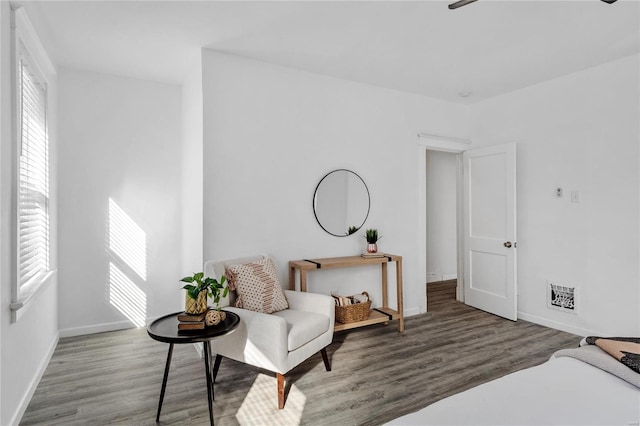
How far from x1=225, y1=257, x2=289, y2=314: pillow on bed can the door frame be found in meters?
2.16

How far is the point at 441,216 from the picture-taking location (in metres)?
6.45

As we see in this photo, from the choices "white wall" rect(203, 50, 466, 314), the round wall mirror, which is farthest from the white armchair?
the round wall mirror

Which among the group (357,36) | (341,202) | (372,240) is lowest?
(372,240)

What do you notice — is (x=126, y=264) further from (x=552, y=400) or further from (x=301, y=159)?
(x=552, y=400)

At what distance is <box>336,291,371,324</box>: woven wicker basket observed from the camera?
3.38 m

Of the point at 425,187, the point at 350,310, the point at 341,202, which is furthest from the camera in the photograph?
the point at 425,187

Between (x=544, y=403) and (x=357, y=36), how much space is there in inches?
107

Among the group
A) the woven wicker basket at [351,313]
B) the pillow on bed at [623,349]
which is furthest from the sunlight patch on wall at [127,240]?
the pillow on bed at [623,349]

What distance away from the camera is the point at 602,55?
131 inches

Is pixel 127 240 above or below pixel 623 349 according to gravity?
above

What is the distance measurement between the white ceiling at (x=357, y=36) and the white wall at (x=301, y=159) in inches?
9.5

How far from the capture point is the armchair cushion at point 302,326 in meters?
2.43

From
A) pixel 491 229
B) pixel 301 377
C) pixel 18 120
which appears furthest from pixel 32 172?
pixel 491 229

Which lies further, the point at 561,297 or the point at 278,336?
the point at 561,297
